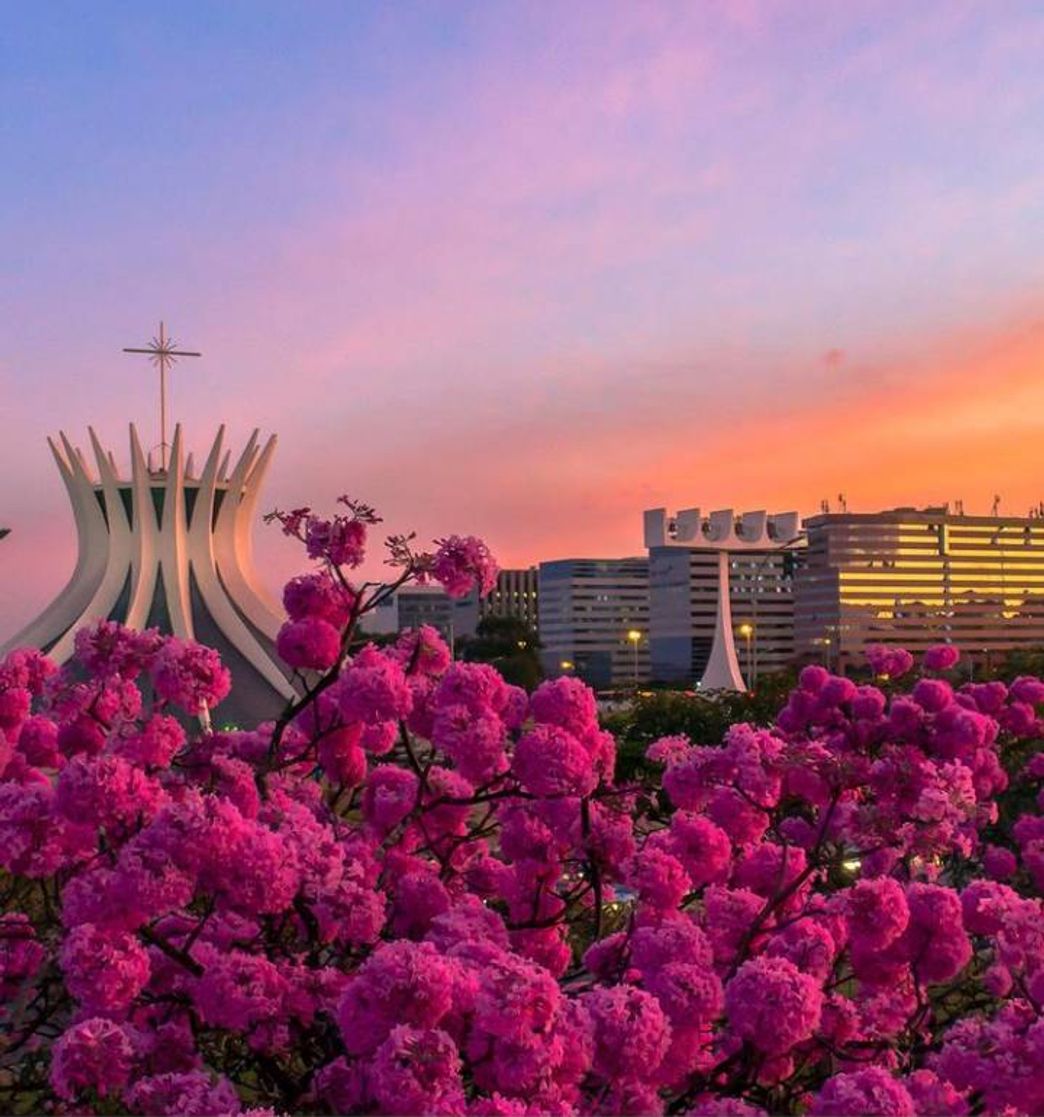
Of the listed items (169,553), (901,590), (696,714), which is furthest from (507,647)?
(696,714)

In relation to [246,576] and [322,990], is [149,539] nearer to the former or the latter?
[246,576]

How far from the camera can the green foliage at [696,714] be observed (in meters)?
20.6

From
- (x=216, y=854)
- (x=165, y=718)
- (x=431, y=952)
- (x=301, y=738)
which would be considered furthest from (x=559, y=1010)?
(x=301, y=738)

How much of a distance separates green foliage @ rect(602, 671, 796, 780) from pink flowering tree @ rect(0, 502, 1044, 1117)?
1242 cm

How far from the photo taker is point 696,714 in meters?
23.3

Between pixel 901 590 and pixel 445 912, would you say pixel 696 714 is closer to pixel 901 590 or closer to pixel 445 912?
pixel 445 912

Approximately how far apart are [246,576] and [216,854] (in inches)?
2020

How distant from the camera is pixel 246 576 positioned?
54656 mm

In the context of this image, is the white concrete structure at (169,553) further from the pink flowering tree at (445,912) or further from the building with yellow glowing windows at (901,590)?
the building with yellow glowing windows at (901,590)

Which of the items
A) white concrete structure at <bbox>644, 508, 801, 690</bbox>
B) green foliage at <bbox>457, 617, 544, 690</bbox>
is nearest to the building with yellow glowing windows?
white concrete structure at <bbox>644, 508, 801, 690</bbox>

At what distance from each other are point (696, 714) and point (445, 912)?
1831 cm

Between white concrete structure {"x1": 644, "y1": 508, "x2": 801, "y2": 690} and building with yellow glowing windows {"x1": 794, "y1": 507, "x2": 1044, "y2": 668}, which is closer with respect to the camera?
white concrete structure {"x1": 644, "y1": 508, "x2": 801, "y2": 690}

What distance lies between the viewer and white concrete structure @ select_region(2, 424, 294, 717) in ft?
171

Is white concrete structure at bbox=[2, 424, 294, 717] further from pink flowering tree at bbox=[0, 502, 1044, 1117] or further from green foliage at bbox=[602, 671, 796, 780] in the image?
pink flowering tree at bbox=[0, 502, 1044, 1117]
